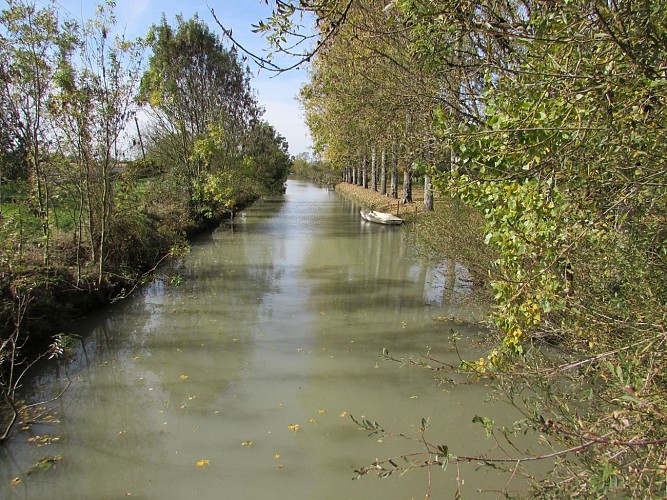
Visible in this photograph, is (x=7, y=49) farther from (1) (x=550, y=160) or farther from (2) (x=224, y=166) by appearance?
(2) (x=224, y=166)

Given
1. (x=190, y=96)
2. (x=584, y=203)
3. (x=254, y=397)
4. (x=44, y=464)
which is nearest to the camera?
(x=584, y=203)

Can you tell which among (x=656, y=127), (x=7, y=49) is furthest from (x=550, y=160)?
(x=7, y=49)

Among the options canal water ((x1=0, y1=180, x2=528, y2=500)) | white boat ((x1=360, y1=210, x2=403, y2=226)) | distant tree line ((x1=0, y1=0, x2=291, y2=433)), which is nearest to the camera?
canal water ((x1=0, y1=180, x2=528, y2=500))

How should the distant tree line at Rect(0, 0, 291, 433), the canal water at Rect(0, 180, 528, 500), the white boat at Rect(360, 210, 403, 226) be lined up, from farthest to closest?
the white boat at Rect(360, 210, 403, 226), the distant tree line at Rect(0, 0, 291, 433), the canal water at Rect(0, 180, 528, 500)

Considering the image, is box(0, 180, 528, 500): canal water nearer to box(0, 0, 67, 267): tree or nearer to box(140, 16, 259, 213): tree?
box(0, 0, 67, 267): tree

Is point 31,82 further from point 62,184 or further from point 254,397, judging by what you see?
point 254,397

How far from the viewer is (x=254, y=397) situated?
5.82 meters

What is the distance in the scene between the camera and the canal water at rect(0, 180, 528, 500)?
4.32 meters

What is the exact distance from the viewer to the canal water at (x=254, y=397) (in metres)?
4.32

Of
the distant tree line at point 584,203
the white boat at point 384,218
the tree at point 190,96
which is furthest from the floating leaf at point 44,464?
the white boat at point 384,218

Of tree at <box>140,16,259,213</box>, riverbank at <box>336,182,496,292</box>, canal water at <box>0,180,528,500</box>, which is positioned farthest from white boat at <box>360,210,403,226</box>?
riverbank at <box>336,182,496,292</box>

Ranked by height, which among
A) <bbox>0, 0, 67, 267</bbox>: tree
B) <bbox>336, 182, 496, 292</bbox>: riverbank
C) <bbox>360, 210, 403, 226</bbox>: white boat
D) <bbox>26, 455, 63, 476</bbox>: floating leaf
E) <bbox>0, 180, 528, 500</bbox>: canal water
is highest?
<bbox>0, 0, 67, 267</bbox>: tree

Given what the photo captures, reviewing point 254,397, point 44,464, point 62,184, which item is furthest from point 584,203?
point 62,184

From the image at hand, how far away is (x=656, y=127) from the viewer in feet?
7.22
